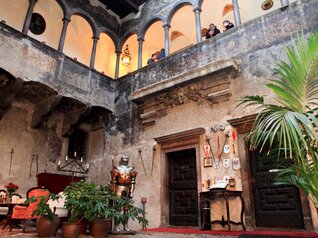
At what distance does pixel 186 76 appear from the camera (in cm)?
733

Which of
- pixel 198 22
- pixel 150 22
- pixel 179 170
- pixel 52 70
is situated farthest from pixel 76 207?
pixel 150 22

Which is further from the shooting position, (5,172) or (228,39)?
(5,172)

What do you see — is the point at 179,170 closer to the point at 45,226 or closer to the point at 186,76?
the point at 186,76

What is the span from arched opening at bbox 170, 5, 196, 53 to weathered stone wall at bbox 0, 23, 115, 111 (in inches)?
139

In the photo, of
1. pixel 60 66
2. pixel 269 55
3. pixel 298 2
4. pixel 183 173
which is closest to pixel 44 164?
pixel 60 66

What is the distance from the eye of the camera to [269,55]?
650 centimetres

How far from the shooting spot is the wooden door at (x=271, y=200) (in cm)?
554

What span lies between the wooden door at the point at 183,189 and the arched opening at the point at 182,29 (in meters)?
5.40

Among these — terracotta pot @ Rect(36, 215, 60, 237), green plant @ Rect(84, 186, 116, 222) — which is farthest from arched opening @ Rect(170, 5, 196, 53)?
terracotta pot @ Rect(36, 215, 60, 237)

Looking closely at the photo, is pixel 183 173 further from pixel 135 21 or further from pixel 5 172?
pixel 135 21

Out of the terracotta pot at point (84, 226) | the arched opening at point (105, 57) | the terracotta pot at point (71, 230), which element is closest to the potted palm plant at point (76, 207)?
the terracotta pot at point (71, 230)

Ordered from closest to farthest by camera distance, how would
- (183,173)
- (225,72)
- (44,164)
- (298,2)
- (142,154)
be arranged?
(298,2) < (225,72) < (183,173) < (142,154) < (44,164)

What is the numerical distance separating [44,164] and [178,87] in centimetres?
500

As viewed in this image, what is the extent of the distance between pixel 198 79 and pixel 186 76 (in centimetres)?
33
